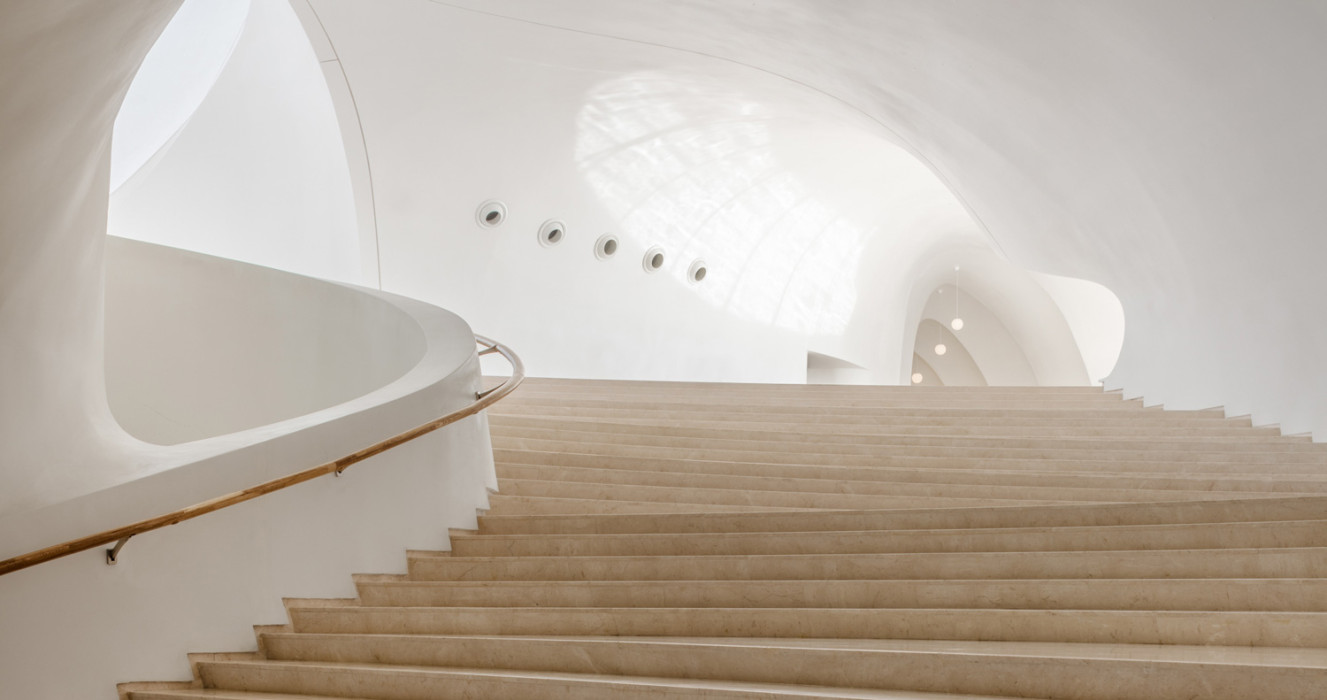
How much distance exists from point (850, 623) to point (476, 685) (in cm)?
119

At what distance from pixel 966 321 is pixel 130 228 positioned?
65.7ft

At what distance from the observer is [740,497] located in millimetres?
5359

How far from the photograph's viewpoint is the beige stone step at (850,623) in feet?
9.95

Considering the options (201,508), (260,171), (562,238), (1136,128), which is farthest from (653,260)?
(201,508)

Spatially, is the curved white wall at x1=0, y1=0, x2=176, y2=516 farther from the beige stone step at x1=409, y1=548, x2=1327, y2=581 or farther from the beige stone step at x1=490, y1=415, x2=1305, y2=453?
the beige stone step at x1=490, y1=415, x2=1305, y2=453

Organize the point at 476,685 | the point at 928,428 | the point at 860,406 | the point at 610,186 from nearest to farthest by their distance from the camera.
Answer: the point at 476,685
the point at 928,428
the point at 860,406
the point at 610,186

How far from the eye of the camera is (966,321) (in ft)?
85.7

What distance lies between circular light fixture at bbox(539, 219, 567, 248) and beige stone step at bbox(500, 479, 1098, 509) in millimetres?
6404

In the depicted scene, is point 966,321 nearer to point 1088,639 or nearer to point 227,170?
point 227,170

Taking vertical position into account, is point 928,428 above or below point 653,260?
below

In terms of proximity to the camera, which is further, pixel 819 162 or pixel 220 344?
pixel 819 162

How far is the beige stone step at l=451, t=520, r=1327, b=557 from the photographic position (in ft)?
12.6

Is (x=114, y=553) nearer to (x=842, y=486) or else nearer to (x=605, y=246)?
(x=842, y=486)

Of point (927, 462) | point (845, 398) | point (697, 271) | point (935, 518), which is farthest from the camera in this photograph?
point (697, 271)
